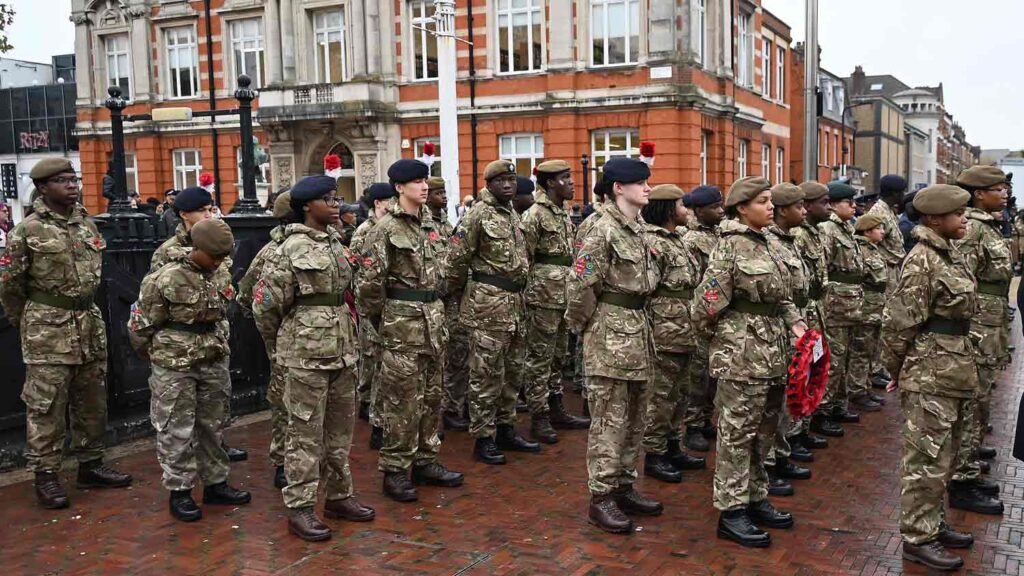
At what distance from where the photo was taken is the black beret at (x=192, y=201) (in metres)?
6.12

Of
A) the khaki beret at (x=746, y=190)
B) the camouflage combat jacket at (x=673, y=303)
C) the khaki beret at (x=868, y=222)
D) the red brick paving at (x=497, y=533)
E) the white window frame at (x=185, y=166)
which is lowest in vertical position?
the red brick paving at (x=497, y=533)

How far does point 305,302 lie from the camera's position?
17.8 ft

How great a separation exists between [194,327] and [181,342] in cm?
14

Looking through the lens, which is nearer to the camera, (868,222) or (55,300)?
(55,300)

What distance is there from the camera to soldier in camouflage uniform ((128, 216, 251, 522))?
5.74 metres

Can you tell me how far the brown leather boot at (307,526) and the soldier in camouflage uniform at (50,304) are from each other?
1.81 metres

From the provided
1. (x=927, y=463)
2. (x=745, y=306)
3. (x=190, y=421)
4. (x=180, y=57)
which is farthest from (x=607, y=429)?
(x=180, y=57)

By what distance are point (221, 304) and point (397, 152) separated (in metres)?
22.1

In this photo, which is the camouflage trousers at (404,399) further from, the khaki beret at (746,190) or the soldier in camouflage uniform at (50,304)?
the khaki beret at (746,190)

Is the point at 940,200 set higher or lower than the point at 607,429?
higher

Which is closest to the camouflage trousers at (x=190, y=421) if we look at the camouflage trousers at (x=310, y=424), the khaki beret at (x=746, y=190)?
the camouflage trousers at (x=310, y=424)

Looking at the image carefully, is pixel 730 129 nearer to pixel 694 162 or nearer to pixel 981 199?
pixel 694 162

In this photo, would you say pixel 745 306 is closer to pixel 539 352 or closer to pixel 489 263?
pixel 489 263

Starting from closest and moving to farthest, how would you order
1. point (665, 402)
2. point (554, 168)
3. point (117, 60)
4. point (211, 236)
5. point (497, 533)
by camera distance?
1. point (497, 533)
2. point (211, 236)
3. point (665, 402)
4. point (554, 168)
5. point (117, 60)
